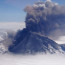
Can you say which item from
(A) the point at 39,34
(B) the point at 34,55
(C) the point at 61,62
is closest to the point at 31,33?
(A) the point at 39,34

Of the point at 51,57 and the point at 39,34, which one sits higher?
the point at 39,34

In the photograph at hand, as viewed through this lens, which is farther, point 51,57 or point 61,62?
point 51,57

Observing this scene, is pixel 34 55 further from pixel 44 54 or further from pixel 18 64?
pixel 18 64

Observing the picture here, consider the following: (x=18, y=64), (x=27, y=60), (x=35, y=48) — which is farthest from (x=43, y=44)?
(x=18, y=64)

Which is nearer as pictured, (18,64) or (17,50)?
(18,64)

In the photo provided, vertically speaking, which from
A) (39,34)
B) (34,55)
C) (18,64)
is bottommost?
(18,64)

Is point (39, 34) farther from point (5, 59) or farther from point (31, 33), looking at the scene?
point (5, 59)

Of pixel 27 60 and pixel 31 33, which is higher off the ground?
pixel 31 33

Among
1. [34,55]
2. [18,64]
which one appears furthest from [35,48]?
[18,64]
